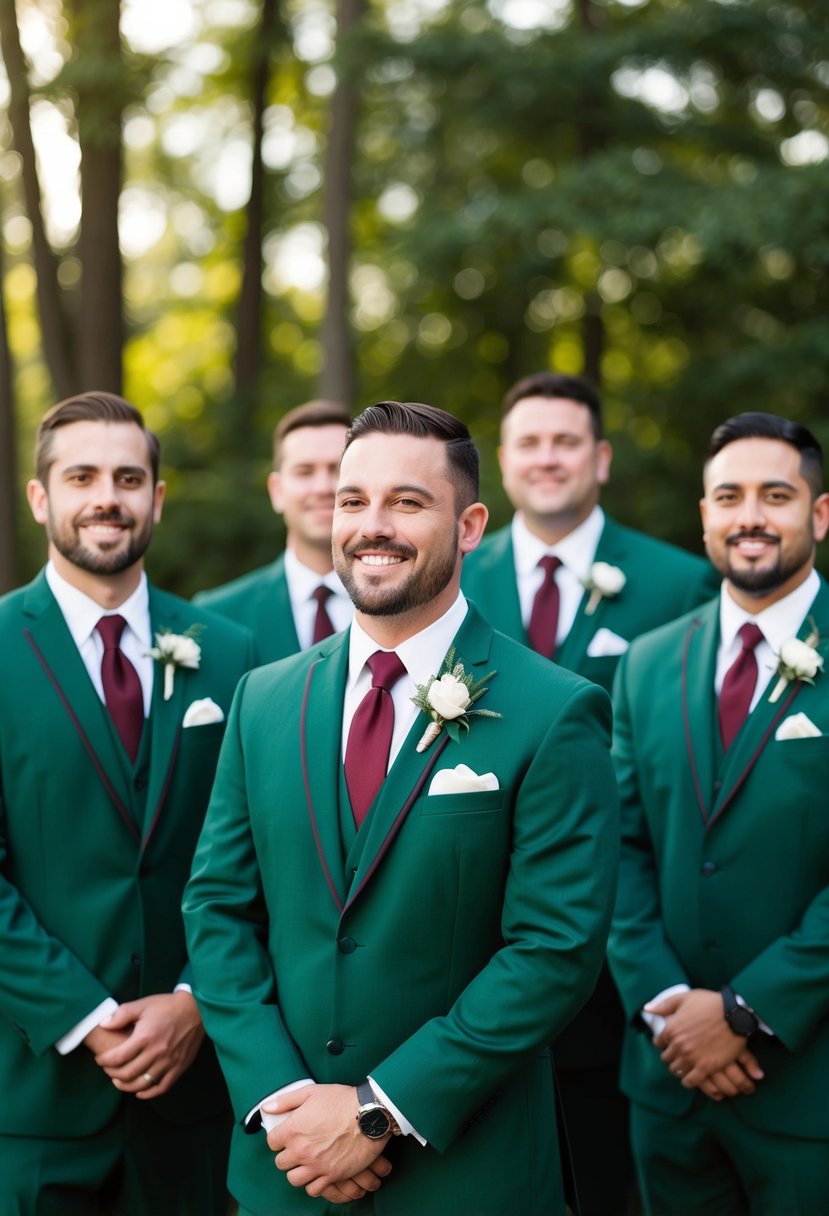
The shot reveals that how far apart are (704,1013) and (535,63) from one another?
9.82 m

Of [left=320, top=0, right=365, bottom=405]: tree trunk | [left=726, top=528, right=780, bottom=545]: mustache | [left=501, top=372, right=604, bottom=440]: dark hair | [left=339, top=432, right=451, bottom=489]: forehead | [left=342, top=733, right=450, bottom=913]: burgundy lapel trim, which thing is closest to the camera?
[left=342, top=733, right=450, bottom=913]: burgundy lapel trim

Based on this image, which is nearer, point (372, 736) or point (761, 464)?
point (372, 736)

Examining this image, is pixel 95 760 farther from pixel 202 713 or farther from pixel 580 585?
pixel 580 585

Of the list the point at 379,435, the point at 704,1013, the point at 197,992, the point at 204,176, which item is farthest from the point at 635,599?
the point at 204,176

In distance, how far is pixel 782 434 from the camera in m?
4.45

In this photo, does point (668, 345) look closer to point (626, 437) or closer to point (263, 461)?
point (626, 437)

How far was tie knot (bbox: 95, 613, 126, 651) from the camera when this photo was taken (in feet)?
13.8

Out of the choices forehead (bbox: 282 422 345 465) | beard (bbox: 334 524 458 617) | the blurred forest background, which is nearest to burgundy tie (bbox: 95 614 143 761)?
beard (bbox: 334 524 458 617)

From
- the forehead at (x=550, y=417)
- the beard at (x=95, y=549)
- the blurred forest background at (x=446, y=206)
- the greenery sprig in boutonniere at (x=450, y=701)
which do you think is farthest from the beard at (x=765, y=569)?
the blurred forest background at (x=446, y=206)

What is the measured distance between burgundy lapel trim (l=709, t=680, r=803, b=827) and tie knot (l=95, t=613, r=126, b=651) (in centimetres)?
197

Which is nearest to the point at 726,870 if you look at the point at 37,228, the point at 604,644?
the point at 604,644

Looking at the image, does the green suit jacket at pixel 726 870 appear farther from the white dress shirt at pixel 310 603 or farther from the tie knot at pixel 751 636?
the white dress shirt at pixel 310 603

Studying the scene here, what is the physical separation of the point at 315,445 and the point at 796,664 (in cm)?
266

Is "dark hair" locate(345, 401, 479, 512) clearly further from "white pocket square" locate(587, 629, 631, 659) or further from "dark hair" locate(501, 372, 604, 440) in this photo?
"dark hair" locate(501, 372, 604, 440)
